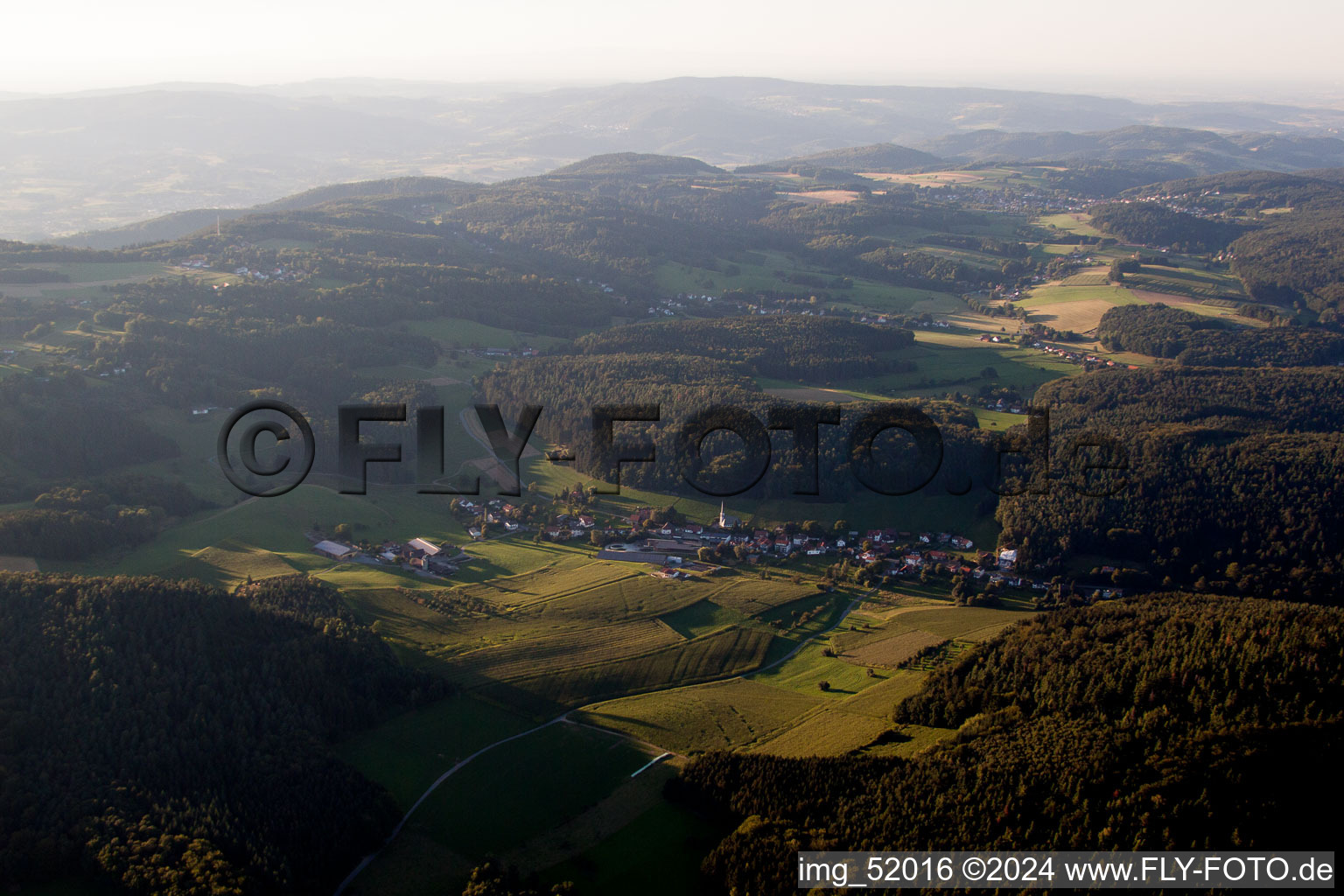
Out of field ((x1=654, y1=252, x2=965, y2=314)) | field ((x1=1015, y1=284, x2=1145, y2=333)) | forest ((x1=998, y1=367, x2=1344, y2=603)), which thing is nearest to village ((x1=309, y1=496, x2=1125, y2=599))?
forest ((x1=998, y1=367, x2=1344, y2=603))

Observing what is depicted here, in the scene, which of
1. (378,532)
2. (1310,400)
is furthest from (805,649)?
(1310,400)

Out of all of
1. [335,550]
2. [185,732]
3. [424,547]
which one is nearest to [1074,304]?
Answer: [424,547]

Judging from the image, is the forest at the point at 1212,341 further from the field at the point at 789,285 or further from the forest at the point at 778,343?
the field at the point at 789,285

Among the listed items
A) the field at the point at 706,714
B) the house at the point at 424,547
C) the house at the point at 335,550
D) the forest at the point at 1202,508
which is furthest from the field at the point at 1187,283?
the house at the point at 335,550

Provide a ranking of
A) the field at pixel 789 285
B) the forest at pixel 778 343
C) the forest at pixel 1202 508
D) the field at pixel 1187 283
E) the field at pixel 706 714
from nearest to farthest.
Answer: the field at pixel 706 714, the forest at pixel 1202 508, the forest at pixel 778 343, the field at pixel 1187 283, the field at pixel 789 285

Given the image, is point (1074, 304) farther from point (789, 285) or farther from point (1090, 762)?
point (1090, 762)

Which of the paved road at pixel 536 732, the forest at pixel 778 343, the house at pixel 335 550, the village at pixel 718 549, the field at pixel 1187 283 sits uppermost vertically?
the field at pixel 1187 283
